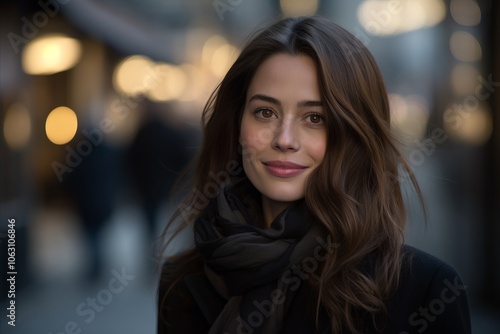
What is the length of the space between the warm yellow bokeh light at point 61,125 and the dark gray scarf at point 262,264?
3.50m

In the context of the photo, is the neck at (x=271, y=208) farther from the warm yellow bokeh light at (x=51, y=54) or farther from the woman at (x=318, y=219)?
the warm yellow bokeh light at (x=51, y=54)

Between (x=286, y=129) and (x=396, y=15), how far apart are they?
3497 millimetres

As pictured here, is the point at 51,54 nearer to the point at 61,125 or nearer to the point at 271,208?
the point at 61,125

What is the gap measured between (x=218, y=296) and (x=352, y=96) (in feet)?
2.43

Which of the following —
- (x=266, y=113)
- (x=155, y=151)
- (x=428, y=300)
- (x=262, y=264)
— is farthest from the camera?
(x=155, y=151)

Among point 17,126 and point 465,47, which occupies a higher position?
point 465,47

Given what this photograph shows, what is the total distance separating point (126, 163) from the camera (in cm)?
562

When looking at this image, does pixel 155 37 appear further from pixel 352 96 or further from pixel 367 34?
pixel 352 96

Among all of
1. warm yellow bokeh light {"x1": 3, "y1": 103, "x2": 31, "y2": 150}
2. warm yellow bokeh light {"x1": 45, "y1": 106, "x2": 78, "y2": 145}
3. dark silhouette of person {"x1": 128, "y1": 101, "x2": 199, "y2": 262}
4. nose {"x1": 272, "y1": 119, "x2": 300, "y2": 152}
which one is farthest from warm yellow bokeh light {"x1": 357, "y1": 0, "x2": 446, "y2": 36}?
nose {"x1": 272, "y1": 119, "x2": 300, "y2": 152}

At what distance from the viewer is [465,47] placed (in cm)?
496

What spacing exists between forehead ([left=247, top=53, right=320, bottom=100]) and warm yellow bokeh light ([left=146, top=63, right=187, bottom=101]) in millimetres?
3489

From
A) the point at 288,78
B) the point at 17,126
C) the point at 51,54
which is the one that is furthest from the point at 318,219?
the point at 51,54

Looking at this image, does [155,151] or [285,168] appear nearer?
[285,168]

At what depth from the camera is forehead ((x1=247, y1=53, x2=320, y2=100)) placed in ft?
6.47
